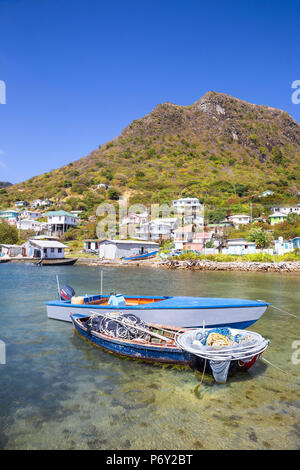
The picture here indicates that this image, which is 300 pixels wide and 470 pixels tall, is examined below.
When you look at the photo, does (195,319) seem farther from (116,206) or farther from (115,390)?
(116,206)

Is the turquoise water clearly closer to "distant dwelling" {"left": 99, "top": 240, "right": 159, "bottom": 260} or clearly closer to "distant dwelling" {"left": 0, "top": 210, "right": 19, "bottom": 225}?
"distant dwelling" {"left": 99, "top": 240, "right": 159, "bottom": 260}

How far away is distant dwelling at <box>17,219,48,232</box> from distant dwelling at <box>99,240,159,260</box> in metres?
32.8

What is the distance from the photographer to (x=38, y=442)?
5824 millimetres

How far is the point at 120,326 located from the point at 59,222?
2885 inches

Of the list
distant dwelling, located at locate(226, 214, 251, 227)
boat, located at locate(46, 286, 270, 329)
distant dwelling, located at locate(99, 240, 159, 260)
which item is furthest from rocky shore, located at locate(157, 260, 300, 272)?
boat, located at locate(46, 286, 270, 329)

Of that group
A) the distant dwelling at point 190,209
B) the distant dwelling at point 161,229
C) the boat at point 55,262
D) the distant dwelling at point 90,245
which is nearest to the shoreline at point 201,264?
the boat at point 55,262

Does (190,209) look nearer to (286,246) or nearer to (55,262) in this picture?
(286,246)

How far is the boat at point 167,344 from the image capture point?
8.02m

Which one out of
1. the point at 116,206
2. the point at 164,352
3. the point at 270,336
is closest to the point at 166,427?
the point at 164,352

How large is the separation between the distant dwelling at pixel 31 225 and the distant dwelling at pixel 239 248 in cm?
5554

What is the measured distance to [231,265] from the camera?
45625 millimetres

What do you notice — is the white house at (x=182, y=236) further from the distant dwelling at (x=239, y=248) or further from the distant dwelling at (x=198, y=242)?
the distant dwelling at (x=239, y=248)

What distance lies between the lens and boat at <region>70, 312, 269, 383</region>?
802 cm

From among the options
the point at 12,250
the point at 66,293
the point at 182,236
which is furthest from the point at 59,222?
the point at 66,293
